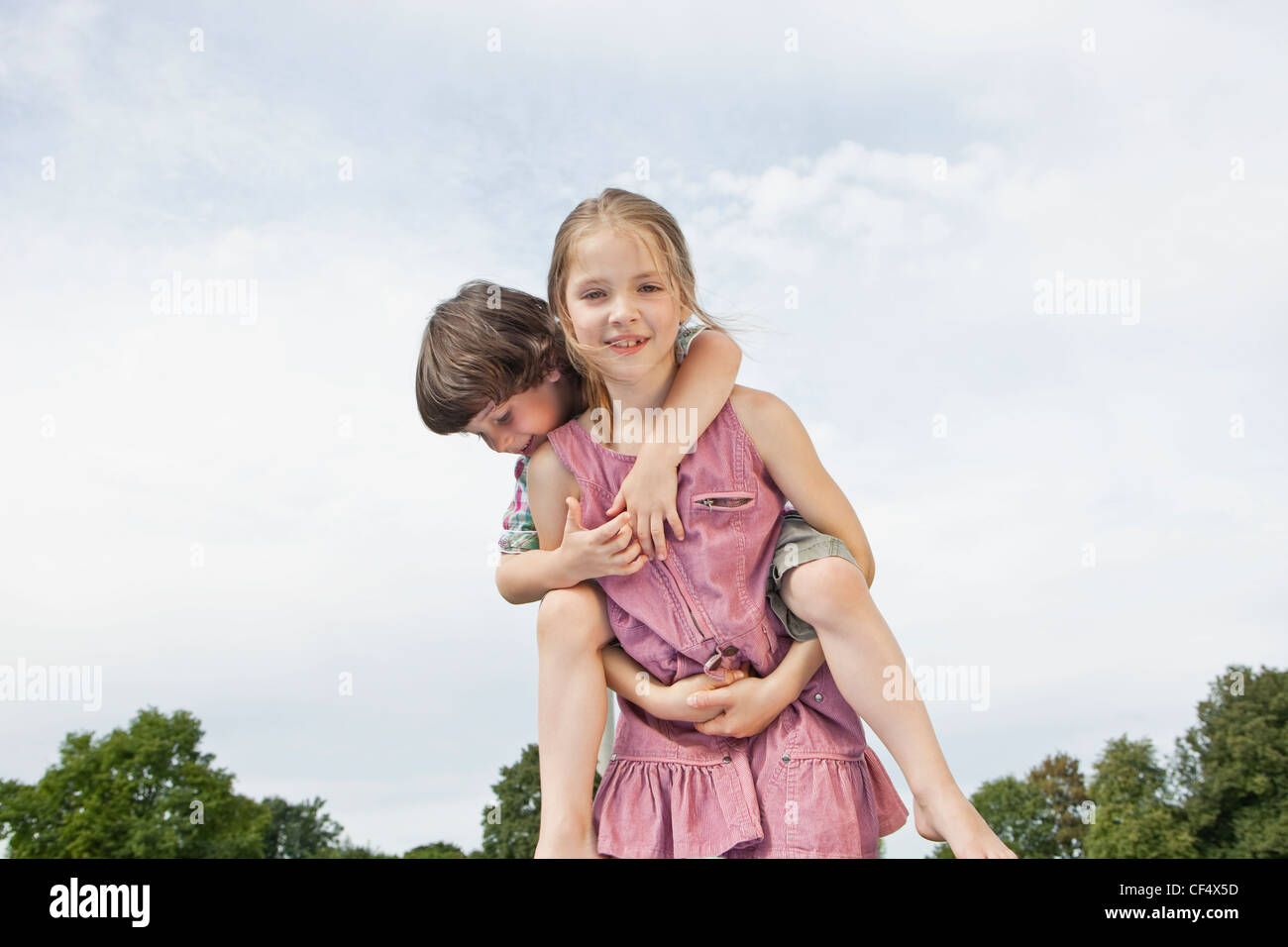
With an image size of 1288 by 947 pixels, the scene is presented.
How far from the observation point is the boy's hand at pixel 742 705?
3.45 m

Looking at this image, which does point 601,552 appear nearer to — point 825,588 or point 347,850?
point 825,588

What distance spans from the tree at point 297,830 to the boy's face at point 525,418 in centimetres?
2145

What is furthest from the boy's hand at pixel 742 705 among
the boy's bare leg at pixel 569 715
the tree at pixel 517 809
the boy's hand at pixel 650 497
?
the tree at pixel 517 809

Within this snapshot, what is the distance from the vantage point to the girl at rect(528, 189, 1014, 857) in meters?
3.43

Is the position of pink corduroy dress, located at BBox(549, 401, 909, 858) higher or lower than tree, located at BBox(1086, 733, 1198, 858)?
higher

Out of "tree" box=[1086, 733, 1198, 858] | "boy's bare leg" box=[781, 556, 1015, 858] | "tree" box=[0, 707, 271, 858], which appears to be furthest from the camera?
"tree" box=[1086, 733, 1198, 858]

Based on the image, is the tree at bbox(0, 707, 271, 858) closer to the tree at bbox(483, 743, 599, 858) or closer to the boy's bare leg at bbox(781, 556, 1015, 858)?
the tree at bbox(483, 743, 599, 858)

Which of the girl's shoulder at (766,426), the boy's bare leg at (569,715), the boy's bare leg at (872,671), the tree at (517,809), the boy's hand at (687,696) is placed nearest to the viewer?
the boy's bare leg at (872,671)

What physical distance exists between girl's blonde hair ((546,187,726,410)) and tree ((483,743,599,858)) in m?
15.6

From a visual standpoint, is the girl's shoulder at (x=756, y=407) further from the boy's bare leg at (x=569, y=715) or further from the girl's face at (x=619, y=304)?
the boy's bare leg at (x=569, y=715)

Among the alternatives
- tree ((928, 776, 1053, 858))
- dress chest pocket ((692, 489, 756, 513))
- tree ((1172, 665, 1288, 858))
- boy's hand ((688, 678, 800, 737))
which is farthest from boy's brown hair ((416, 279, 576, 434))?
tree ((928, 776, 1053, 858))

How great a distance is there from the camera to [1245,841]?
2167 centimetres

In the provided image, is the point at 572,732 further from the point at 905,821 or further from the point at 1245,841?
the point at 1245,841
